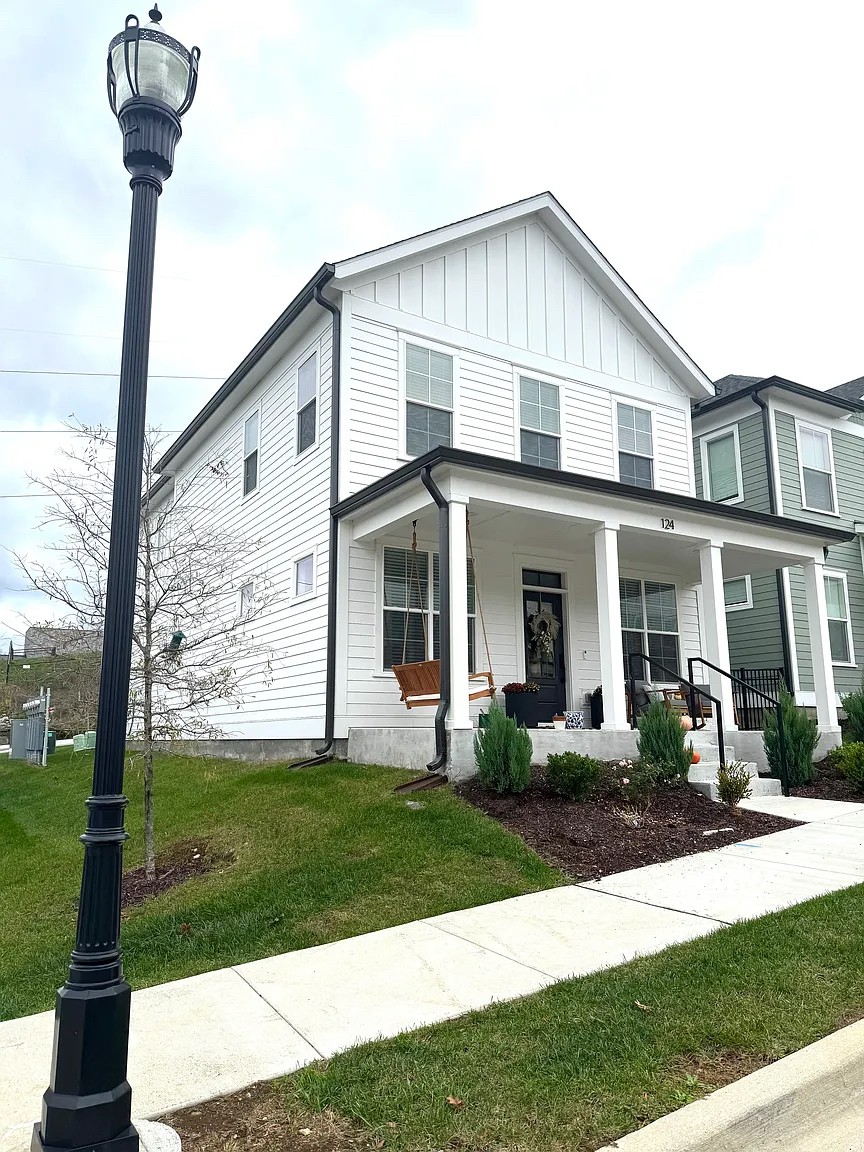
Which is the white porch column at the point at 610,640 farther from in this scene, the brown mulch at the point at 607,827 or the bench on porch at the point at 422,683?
the bench on porch at the point at 422,683

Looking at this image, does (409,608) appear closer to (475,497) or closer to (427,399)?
(475,497)

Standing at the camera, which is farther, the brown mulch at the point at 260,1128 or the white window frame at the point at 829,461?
the white window frame at the point at 829,461

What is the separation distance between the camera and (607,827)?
7.55 meters

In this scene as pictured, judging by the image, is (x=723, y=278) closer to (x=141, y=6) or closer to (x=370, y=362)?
(x=370, y=362)

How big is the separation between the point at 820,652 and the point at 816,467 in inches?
261

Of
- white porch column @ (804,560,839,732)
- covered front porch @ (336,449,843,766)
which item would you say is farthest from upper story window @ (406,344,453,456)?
white porch column @ (804,560,839,732)

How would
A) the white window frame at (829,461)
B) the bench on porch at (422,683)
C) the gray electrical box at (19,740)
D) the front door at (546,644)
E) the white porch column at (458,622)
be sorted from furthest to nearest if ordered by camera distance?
1. the gray electrical box at (19,740)
2. the white window frame at (829,461)
3. the front door at (546,644)
4. the bench on porch at (422,683)
5. the white porch column at (458,622)

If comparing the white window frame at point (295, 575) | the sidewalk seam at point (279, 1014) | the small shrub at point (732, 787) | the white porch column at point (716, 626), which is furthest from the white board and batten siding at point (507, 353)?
the sidewalk seam at point (279, 1014)

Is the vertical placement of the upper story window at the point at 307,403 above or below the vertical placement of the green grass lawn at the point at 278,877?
above

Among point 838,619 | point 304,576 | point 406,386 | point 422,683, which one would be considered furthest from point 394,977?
point 838,619

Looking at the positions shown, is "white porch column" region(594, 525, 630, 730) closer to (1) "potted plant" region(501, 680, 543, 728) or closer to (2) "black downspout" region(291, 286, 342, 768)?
(1) "potted plant" region(501, 680, 543, 728)

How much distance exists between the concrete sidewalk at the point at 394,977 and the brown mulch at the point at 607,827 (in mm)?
374

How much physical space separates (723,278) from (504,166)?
7.02 metres

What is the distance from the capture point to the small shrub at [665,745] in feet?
29.3
